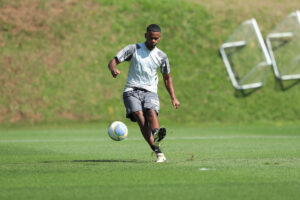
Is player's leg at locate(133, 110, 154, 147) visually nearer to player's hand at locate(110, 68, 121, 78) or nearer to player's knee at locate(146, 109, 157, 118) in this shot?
player's knee at locate(146, 109, 157, 118)

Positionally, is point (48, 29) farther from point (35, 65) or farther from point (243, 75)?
point (243, 75)

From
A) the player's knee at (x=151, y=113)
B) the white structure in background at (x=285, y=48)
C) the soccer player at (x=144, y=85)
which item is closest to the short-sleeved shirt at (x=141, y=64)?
the soccer player at (x=144, y=85)

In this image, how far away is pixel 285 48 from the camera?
3269cm

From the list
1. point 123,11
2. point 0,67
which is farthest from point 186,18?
point 0,67

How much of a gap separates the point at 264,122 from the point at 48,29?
37.2 feet

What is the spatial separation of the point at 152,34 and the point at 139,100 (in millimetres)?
1165

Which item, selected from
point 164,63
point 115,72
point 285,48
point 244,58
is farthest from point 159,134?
point 285,48

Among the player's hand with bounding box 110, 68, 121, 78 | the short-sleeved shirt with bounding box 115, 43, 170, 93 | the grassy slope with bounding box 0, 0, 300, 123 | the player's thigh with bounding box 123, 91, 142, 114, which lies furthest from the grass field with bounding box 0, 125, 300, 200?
the grassy slope with bounding box 0, 0, 300, 123

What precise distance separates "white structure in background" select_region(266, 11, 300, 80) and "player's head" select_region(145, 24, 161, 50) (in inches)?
859

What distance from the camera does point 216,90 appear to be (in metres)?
30.9

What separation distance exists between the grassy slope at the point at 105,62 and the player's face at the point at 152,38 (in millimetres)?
18060

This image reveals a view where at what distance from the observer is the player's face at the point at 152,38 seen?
10746 millimetres

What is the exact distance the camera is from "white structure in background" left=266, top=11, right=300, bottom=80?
32.1 metres

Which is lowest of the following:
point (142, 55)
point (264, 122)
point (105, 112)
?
point (264, 122)
